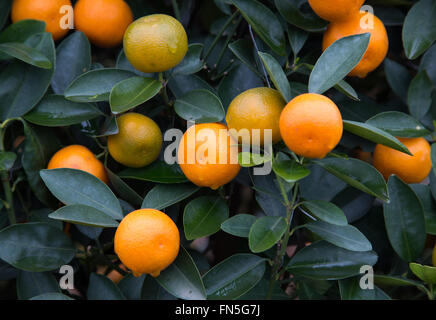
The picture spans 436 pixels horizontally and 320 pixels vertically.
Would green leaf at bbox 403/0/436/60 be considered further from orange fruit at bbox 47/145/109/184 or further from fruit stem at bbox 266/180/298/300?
orange fruit at bbox 47/145/109/184

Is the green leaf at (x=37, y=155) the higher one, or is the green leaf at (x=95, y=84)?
the green leaf at (x=95, y=84)

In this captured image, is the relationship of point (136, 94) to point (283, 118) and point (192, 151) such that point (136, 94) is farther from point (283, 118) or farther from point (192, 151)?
point (283, 118)

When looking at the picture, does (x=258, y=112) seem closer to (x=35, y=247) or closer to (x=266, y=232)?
(x=266, y=232)

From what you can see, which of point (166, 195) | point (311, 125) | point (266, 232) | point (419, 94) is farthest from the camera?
point (419, 94)

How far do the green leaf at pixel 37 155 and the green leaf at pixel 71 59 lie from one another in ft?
0.34

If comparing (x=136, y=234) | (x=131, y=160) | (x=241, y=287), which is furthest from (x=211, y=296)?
(x=131, y=160)

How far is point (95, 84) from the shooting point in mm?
968

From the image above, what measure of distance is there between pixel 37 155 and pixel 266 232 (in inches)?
19.8

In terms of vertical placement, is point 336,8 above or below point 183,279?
above

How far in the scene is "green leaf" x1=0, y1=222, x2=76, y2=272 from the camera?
94cm

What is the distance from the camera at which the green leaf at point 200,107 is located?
91 cm

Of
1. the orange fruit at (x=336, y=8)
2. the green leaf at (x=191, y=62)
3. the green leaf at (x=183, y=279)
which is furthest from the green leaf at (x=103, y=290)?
the orange fruit at (x=336, y=8)

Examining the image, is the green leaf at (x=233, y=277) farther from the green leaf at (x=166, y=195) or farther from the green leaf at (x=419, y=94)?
the green leaf at (x=419, y=94)

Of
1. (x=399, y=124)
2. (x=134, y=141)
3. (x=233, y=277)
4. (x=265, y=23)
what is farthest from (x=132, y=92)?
(x=399, y=124)
